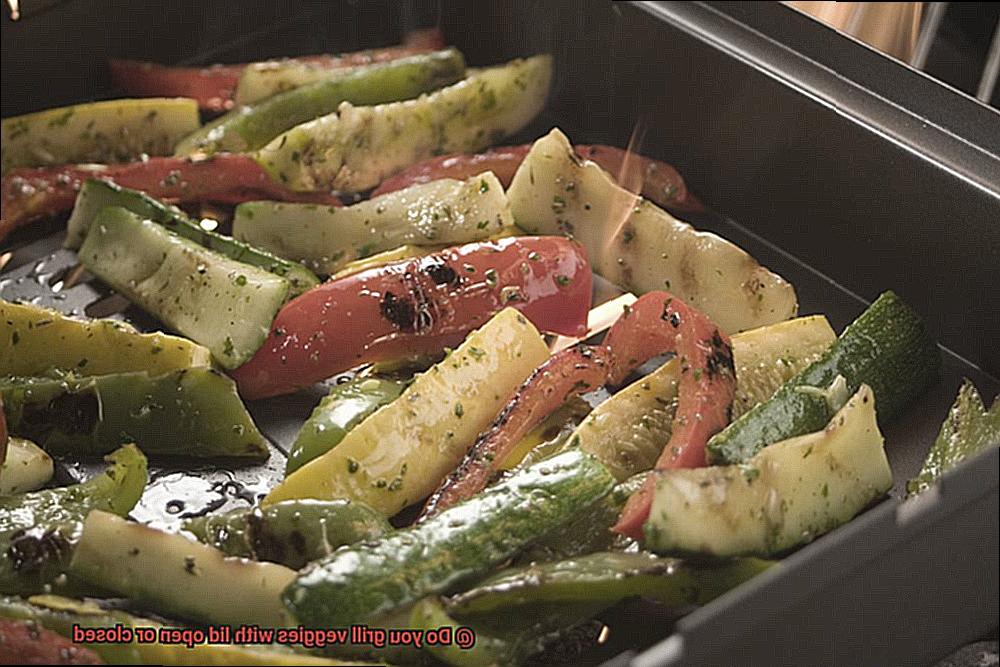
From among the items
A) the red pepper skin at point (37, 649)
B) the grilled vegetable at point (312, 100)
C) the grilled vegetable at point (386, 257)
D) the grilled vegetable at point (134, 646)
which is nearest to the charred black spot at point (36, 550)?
the grilled vegetable at point (134, 646)

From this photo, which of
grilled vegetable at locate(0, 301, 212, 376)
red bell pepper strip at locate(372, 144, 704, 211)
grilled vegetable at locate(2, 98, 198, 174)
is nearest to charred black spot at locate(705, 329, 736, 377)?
red bell pepper strip at locate(372, 144, 704, 211)

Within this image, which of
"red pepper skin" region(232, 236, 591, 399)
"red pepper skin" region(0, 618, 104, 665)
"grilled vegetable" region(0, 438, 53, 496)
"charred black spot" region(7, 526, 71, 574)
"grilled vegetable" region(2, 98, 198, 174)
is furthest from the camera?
"grilled vegetable" region(2, 98, 198, 174)

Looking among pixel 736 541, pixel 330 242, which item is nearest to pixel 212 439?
pixel 330 242

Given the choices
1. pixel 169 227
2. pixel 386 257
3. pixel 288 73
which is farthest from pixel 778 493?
pixel 288 73

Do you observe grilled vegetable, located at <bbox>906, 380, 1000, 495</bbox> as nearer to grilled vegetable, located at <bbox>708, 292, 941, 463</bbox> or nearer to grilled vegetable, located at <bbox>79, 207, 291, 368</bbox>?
grilled vegetable, located at <bbox>708, 292, 941, 463</bbox>

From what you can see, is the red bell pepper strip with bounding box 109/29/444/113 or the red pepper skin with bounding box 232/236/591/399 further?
the red bell pepper strip with bounding box 109/29/444/113

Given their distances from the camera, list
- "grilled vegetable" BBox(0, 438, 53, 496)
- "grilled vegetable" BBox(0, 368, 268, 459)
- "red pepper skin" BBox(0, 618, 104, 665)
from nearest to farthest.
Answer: "red pepper skin" BBox(0, 618, 104, 665)
"grilled vegetable" BBox(0, 438, 53, 496)
"grilled vegetable" BBox(0, 368, 268, 459)

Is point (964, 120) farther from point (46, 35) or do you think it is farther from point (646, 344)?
point (46, 35)

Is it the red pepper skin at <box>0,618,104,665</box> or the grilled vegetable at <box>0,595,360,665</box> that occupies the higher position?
the red pepper skin at <box>0,618,104,665</box>
